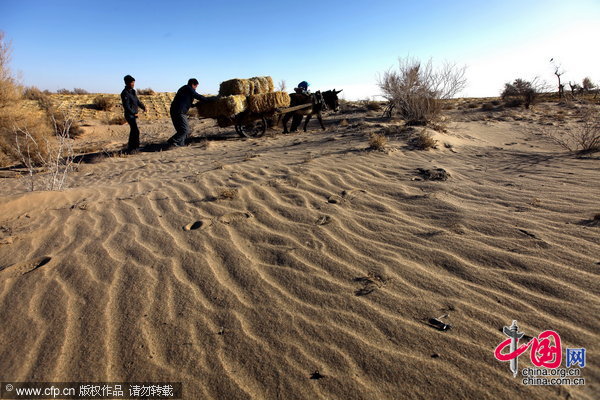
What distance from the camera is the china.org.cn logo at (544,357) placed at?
4.88 ft

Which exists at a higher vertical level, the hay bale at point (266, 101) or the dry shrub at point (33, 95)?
the dry shrub at point (33, 95)

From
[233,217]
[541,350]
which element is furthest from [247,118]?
[541,350]

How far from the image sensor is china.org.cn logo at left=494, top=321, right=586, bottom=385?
58.5 inches

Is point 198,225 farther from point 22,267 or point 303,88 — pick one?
point 303,88

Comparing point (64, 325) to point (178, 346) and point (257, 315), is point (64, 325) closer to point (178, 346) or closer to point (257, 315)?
point (178, 346)

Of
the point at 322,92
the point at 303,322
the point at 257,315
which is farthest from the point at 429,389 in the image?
the point at 322,92

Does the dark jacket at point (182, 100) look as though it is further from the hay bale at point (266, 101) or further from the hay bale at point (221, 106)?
the hay bale at point (266, 101)

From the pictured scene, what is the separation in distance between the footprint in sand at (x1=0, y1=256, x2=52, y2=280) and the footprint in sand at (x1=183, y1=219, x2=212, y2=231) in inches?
45.9

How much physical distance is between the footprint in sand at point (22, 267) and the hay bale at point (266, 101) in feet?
21.0

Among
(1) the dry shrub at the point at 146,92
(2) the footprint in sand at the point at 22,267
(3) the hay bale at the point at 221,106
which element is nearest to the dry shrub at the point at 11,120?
(3) the hay bale at the point at 221,106

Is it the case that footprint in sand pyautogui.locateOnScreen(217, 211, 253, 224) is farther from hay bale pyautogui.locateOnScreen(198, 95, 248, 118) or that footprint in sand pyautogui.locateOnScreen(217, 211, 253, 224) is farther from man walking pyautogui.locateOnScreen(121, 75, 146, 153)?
man walking pyautogui.locateOnScreen(121, 75, 146, 153)

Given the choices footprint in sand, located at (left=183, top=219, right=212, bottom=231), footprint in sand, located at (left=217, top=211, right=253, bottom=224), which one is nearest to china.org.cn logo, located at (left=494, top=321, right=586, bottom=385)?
footprint in sand, located at (left=217, top=211, right=253, bottom=224)

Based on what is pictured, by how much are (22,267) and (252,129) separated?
7.99 m

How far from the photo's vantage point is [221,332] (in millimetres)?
1883
